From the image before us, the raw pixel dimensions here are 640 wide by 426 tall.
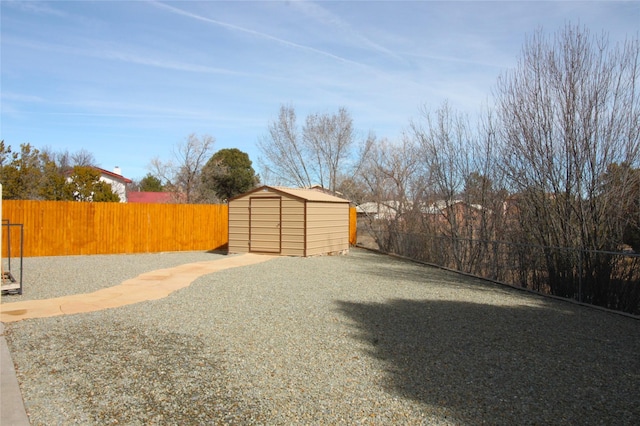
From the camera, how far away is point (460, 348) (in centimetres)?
505

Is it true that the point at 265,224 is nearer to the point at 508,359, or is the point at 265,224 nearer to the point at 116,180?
the point at 508,359

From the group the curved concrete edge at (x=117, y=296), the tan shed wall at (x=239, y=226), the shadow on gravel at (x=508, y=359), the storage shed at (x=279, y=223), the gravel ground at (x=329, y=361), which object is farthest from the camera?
the tan shed wall at (x=239, y=226)

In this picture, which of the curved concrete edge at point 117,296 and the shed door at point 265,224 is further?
the shed door at point 265,224

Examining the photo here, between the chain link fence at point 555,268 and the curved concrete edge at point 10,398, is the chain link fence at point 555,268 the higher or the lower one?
the higher one

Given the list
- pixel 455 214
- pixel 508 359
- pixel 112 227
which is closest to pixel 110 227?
pixel 112 227

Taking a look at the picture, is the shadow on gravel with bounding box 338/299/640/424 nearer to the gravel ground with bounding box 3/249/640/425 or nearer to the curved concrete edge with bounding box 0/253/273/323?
the gravel ground with bounding box 3/249/640/425

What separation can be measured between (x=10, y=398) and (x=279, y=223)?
448 inches

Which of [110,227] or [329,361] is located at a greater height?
[110,227]

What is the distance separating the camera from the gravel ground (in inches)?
134

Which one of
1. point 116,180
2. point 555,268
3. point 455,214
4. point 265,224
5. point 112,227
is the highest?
point 116,180

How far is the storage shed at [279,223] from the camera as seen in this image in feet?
47.7

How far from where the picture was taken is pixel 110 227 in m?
15.4

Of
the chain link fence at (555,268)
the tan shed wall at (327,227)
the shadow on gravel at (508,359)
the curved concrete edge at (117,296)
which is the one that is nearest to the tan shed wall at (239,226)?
the tan shed wall at (327,227)

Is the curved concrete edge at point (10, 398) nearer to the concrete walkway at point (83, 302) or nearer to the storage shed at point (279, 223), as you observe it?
the concrete walkway at point (83, 302)
